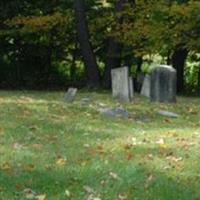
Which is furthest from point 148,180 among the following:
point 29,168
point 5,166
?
point 5,166

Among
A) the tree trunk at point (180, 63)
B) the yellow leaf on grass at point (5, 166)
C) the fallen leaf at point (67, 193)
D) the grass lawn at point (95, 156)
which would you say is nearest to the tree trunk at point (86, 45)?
the tree trunk at point (180, 63)

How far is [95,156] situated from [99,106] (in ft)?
17.6

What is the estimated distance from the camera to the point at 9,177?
281 inches

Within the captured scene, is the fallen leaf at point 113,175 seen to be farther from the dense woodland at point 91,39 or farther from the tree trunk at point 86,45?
the tree trunk at point 86,45

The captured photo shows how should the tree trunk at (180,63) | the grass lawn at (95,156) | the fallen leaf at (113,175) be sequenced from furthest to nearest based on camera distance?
the tree trunk at (180,63) < the fallen leaf at (113,175) < the grass lawn at (95,156)

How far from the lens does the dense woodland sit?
2144cm

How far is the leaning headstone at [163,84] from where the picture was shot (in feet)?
49.8

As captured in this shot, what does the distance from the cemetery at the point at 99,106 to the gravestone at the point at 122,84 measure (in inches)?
1.1

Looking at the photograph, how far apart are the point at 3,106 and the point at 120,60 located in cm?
1142

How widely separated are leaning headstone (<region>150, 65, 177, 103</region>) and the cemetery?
0.02 meters

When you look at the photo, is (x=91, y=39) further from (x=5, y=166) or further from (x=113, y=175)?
(x=113, y=175)

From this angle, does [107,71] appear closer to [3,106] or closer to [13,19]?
[13,19]

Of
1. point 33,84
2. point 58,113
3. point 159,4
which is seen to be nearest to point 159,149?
point 58,113

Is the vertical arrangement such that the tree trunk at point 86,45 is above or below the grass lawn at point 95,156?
above
